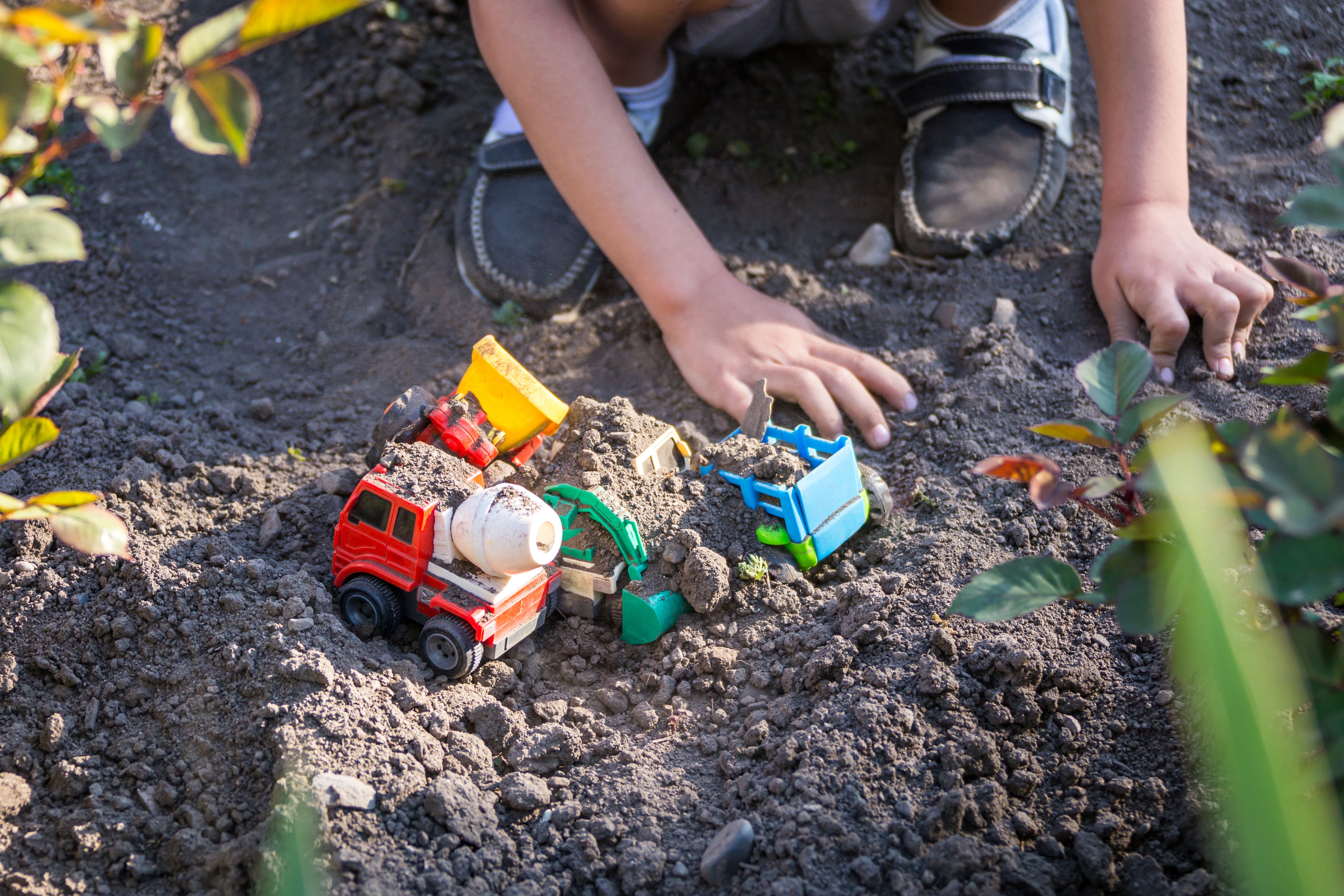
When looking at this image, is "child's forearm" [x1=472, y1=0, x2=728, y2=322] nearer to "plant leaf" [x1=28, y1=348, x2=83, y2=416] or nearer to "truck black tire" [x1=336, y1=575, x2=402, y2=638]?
"truck black tire" [x1=336, y1=575, x2=402, y2=638]

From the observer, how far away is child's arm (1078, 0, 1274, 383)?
251 cm

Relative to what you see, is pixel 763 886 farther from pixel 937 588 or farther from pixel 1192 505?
pixel 1192 505

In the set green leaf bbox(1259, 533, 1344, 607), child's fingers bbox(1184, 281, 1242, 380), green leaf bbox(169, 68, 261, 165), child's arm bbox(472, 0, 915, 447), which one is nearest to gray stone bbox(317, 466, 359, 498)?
child's arm bbox(472, 0, 915, 447)

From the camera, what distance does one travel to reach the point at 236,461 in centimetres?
257

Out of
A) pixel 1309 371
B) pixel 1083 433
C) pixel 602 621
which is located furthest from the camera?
pixel 602 621

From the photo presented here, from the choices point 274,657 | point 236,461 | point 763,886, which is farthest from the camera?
point 236,461

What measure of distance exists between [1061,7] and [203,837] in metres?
3.72

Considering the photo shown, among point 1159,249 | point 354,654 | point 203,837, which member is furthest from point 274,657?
point 1159,249

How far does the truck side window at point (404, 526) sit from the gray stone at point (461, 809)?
1.75ft

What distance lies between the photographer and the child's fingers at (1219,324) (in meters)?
2.47

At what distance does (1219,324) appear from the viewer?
2482 mm

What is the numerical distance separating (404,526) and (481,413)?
36cm

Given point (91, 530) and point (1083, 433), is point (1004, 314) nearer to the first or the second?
point (1083, 433)

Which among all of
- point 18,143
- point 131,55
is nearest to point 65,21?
point 131,55
